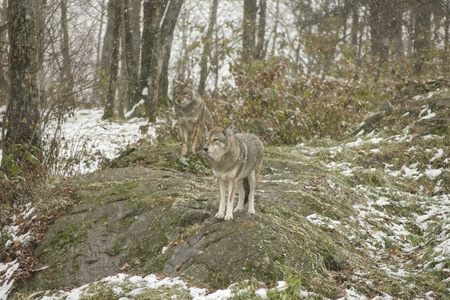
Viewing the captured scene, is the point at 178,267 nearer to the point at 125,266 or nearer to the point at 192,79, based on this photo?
the point at 125,266

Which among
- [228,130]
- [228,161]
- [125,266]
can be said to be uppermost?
[228,130]

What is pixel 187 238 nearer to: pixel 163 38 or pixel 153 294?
pixel 153 294

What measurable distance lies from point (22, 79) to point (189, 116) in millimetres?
3202

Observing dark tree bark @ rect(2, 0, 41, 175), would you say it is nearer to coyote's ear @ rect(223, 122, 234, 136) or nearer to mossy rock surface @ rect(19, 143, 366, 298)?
mossy rock surface @ rect(19, 143, 366, 298)

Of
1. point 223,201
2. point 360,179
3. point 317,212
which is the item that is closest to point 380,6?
point 360,179

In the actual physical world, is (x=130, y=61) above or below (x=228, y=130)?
above

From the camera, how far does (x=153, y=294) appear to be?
464cm

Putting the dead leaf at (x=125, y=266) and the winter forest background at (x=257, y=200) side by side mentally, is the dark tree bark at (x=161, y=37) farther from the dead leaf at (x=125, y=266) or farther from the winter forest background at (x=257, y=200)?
the dead leaf at (x=125, y=266)

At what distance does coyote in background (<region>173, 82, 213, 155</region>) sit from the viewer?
919 centimetres

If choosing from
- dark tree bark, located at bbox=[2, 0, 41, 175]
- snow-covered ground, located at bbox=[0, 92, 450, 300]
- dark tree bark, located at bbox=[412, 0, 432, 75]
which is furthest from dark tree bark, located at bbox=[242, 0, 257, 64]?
dark tree bark, located at bbox=[2, 0, 41, 175]

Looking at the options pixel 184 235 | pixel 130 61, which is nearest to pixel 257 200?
pixel 184 235

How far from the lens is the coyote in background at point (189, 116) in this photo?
9.19 metres

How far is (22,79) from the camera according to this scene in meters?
8.11

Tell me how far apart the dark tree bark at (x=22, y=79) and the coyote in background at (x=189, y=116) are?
273 centimetres
